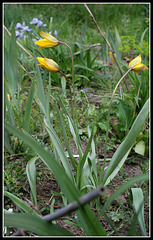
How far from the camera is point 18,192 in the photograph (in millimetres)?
1104

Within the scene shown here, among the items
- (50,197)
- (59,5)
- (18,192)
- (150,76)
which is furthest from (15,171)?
(59,5)

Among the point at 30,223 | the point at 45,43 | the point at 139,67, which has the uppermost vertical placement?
the point at 45,43

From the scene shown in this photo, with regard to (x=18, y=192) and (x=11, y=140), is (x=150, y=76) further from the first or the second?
(x=18, y=192)

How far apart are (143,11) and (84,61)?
7.39 feet

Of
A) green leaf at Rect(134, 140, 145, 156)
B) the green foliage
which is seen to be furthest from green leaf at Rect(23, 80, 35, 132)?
the green foliage

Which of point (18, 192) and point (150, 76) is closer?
point (18, 192)

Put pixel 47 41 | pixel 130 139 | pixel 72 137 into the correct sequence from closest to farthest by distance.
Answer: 1. pixel 130 139
2. pixel 47 41
3. pixel 72 137

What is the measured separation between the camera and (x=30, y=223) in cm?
58

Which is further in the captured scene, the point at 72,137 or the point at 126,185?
the point at 72,137

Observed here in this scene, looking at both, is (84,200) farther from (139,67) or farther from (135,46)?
(135,46)

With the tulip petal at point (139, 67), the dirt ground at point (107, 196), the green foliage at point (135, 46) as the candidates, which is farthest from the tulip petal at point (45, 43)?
the green foliage at point (135, 46)

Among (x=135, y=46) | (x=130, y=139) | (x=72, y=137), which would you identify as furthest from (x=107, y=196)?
(x=135, y=46)

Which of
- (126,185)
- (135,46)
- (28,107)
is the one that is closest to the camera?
(126,185)

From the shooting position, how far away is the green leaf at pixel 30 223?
0.57m
